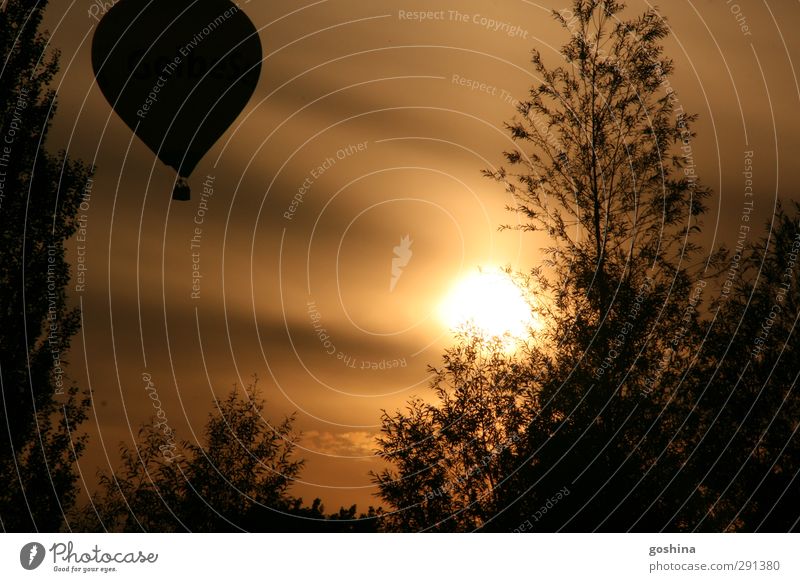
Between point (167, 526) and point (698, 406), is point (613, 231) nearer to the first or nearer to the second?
point (698, 406)

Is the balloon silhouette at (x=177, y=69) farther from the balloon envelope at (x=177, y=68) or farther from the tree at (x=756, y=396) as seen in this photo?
the tree at (x=756, y=396)

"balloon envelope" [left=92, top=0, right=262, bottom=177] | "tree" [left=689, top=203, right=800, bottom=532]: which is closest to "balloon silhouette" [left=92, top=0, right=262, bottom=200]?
"balloon envelope" [left=92, top=0, right=262, bottom=177]

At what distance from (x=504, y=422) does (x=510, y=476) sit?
140 cm

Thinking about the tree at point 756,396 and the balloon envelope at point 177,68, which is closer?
the balloon envelope at point 177,68

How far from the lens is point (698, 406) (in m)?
20.7

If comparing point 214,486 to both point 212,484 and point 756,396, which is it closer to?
point 212,484

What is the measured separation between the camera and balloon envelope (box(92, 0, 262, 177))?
58.2 feet
